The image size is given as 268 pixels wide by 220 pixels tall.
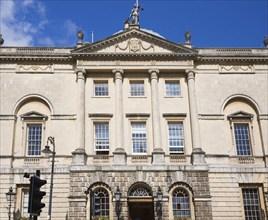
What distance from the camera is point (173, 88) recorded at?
30.3m

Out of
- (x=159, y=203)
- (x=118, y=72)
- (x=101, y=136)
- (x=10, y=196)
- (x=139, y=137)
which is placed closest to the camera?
(x=10, y=196)

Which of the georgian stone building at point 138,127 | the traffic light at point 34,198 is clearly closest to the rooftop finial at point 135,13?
the georgian stone building at point 138,127

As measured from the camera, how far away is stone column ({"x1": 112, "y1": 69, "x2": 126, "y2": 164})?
27297 millimetres

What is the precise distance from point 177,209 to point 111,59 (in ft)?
39.8

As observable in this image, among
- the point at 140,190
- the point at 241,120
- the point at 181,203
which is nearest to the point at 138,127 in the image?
the point at 140,190

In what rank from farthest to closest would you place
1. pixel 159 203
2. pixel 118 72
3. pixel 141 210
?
pixel 118 72, pixel 141 210, pixel 159 203

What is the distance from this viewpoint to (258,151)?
28.9 m

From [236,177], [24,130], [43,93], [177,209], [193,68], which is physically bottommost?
[177,209]

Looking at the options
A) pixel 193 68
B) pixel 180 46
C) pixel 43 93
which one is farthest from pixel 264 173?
pixel 43 93

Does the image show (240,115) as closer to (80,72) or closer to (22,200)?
(80,72)

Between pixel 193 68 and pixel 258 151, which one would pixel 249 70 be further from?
pixel 258 151

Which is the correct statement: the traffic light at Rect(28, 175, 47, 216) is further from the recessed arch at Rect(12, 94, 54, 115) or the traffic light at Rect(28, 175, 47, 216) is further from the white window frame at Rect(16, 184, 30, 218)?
the recessed arch at Rect(12, 94, 54, 115)

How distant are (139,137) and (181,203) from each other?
560cm

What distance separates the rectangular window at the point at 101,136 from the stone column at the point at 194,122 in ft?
20.7
